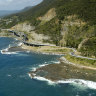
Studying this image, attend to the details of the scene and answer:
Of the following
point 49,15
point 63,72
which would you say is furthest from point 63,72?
point 49,15

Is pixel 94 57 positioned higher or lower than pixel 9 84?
higher

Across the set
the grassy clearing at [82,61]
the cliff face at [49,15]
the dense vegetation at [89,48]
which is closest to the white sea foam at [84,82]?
the grassy clearing at [82,61]

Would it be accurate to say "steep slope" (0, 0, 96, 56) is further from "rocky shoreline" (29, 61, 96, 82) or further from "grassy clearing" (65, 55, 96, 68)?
"rocky shoreline" (29, 61, 96, 82)

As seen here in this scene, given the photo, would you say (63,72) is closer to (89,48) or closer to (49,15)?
(89,48)

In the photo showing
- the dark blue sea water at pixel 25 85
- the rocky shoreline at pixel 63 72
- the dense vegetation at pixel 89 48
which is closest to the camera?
the dark blue sea water at pixel 25 85

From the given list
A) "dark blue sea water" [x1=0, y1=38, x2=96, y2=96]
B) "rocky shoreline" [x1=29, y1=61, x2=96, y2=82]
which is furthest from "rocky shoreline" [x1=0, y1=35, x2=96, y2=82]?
"dark blue sea water" [x1=0, y1=38, x2=96, y2=96]

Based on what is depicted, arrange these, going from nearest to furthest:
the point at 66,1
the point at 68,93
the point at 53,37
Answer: the point at 68,93
the point at 53,37
the point at 66,1

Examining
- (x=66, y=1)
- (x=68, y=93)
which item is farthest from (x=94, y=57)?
(x=66, y=1)

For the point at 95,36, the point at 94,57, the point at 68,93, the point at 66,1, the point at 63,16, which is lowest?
the point at 68,93

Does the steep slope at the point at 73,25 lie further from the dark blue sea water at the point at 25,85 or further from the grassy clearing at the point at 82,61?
the dark blue sea water at the point at 25,85

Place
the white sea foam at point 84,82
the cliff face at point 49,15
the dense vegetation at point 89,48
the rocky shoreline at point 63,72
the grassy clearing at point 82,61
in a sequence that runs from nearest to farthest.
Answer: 1. the white sea foam at point 84,82
2. the rocky shoreline at point 63,72
3. the grassy clearing at point 82,61
4. the dense vegetation at point 89,48
5. the cliff face at point 49,15

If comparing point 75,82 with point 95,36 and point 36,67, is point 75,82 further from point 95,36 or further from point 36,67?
point 95,36
